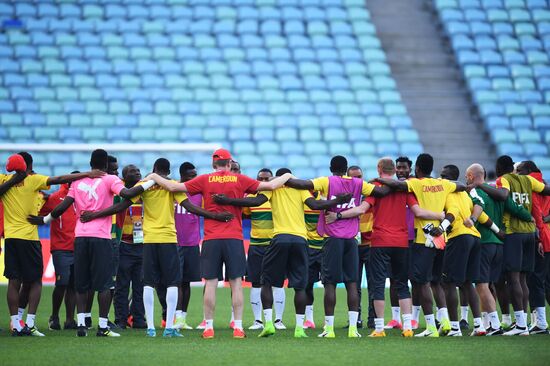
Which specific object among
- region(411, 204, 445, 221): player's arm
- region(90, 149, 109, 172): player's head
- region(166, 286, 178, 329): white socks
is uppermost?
region(90, 149, 109, 172): player's head

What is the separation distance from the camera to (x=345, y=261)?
1405 centimetres

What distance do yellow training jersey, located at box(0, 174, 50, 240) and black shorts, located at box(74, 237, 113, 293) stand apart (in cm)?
105

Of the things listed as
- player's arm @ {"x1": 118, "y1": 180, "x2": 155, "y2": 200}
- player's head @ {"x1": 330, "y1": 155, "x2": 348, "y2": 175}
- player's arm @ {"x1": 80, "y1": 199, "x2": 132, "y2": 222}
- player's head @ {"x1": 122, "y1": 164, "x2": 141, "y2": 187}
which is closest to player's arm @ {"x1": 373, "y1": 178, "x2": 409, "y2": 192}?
player's head @ {"x1": 330, "y1": 155, "x2": 348, "y2": 175}

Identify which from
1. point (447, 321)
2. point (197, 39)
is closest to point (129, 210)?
point (447, 321)

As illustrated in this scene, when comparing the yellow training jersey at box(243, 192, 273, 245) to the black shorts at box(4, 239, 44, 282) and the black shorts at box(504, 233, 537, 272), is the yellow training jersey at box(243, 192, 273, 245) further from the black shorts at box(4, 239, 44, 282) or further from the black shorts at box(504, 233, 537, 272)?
the black shorts at box(504, 233, 537, 272)

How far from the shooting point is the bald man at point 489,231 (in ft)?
47.9

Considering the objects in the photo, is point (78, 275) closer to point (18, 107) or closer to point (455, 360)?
point (455, 360)

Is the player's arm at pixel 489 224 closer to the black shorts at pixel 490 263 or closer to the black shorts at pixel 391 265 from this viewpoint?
the black shorts at pixel 490 263

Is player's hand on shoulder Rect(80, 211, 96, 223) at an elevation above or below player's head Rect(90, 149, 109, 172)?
below

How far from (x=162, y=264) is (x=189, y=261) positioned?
175 centimetres

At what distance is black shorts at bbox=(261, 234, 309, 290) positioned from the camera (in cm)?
1398

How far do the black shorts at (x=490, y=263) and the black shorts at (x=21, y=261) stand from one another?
681cm

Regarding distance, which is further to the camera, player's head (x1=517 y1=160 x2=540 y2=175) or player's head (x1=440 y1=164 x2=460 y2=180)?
player's head (x1=517 y1=160 x2=540 y2=175)

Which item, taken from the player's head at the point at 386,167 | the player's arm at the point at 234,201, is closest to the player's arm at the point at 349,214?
the player's head at the point at 386,167
